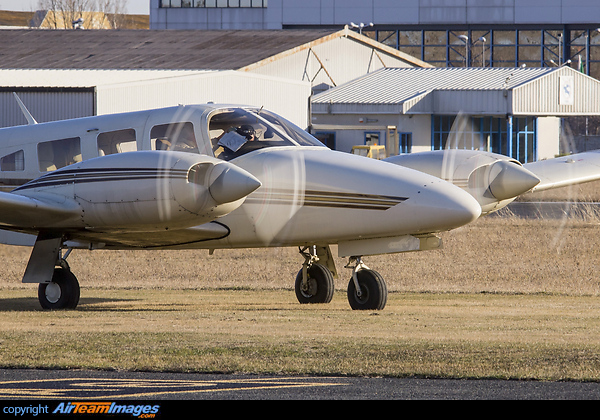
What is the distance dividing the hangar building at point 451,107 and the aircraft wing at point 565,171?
127 feet

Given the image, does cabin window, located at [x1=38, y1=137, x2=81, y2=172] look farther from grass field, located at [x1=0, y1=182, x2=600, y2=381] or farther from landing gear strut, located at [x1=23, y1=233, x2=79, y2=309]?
grass field, located at [x1=0, y1=182, x2=600, y2=381]

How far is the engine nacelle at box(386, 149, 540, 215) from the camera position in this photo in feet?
51.3

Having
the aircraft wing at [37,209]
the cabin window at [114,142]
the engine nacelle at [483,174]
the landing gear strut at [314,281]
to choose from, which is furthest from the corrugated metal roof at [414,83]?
the aircraft wing at [37,209]

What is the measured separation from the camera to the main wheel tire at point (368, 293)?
48.9 feet

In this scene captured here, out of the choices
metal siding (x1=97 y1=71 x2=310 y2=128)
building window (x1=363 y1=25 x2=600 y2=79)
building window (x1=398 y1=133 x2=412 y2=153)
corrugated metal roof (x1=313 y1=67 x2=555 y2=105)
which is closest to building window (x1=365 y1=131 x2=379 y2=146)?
building window (x1=398 y1=133 x2=412 y2=153)

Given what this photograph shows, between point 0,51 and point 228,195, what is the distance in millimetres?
41704

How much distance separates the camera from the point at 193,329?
1270 cm

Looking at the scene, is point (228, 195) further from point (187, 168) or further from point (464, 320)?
point (464, 320)

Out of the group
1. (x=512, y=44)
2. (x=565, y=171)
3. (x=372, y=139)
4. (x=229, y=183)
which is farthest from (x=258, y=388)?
(x=512, y=44)

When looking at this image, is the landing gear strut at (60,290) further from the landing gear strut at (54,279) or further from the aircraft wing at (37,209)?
the aircraft wing at (37,209)

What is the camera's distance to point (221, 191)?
42.7ft

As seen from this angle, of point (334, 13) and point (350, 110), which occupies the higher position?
point (334, 13)

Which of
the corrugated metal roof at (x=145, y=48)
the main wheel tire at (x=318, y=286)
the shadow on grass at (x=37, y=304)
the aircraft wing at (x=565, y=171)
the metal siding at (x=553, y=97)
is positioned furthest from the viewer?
the metal siding at (x=553, y=97)
